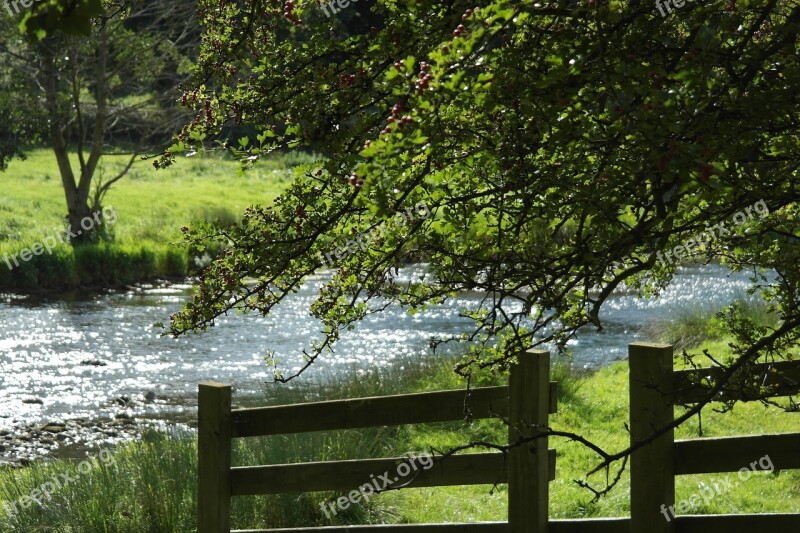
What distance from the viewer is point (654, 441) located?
421 centimetres

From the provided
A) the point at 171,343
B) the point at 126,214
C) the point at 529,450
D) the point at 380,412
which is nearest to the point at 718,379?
the point at 529,450

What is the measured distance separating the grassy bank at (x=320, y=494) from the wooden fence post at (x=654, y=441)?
3.56 meters

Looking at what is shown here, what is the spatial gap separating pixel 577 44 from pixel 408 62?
4.16 feet

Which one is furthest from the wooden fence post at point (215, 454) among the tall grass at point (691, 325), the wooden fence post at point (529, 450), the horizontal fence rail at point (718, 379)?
the tall grass at point (691, 325)

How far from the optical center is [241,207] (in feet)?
113

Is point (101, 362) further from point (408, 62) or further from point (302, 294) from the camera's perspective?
point (408, 62)

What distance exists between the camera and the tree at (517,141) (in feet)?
11.1

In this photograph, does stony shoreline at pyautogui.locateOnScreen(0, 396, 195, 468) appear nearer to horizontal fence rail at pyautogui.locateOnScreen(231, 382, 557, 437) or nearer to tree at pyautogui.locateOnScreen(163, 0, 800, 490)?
horizontal fence rail at pyautogui.locateOnScreen(231, 382, 557, 437)

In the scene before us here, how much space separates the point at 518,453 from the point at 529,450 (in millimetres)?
68

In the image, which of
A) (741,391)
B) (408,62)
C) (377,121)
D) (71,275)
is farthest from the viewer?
(71,275)

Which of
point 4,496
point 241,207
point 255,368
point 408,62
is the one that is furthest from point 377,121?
point 241,207

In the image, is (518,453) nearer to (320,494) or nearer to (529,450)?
(529,450)

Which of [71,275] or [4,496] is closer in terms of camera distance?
[4,496]

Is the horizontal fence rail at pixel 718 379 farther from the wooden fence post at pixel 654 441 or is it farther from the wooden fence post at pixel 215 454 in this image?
the wooden fence post at pixel 215 454
